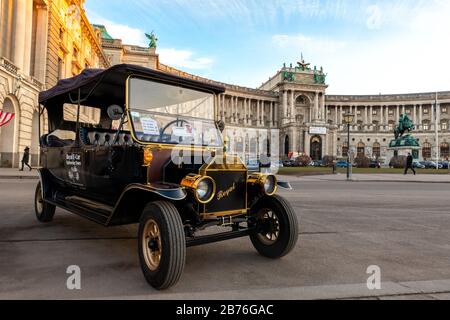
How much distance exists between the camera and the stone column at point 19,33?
24625mm

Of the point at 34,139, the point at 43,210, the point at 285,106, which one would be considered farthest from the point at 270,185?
the point at 285,106

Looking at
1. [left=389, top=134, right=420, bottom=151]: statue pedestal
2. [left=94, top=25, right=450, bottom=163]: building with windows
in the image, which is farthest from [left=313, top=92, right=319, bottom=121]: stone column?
[left=389, top=134, right=420, bottom=151]: statue pedestal

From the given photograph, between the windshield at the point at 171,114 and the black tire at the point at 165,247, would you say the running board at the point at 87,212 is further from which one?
the windshield at the point at 171,114

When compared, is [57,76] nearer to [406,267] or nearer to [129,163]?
[129,163]

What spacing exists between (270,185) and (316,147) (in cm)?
9907

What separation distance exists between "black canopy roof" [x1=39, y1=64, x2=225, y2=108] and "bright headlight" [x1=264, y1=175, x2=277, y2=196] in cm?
179

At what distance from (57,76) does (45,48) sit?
451 cm

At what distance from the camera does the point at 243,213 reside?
4.52 metres

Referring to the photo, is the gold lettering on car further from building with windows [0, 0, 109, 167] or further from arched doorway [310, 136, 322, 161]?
arched doorway [310, 136, 322, 161]

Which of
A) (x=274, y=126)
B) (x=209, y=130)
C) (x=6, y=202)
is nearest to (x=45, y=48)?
(x=6, y=202)

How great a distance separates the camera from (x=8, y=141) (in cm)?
2452

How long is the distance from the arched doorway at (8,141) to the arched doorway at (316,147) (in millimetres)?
84546

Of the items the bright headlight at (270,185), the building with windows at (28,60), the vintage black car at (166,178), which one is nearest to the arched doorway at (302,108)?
the building with windows at (28,60)

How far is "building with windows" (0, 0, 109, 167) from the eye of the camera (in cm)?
2392
